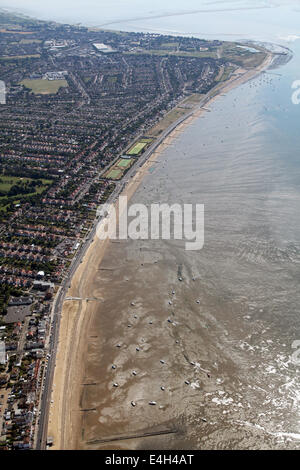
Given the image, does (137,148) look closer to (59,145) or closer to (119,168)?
(119,168)

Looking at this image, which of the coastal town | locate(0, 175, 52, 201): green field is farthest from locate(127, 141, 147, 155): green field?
locate(0, 175, 52, 201): green field

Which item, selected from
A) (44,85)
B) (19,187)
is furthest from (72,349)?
(44,85)

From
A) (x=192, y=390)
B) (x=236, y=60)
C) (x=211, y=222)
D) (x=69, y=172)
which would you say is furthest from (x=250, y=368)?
(x=236, y=60)

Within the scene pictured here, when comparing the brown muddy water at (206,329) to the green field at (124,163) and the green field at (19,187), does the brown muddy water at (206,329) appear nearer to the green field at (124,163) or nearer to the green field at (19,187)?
the green field at (124,163)

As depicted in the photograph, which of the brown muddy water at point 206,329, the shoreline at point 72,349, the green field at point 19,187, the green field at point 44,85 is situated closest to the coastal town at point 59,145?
the green field at point 19,187

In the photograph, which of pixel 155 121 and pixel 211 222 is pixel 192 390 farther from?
pixel 155 121

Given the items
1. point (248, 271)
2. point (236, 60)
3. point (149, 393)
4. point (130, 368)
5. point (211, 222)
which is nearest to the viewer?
point (149, 393)
